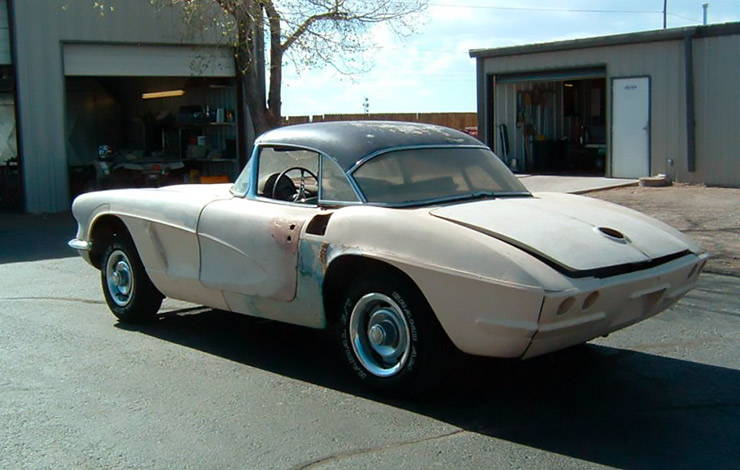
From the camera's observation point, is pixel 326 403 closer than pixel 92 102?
Yes

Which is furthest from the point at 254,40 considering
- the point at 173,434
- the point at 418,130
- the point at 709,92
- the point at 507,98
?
the point at 173,434

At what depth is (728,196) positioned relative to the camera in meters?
16.2

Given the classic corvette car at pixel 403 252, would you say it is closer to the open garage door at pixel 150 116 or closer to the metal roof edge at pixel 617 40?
the open garage door at pixel 150 116

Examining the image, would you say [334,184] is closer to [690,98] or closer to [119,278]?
[119,278]

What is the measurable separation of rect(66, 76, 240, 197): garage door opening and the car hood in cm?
1476

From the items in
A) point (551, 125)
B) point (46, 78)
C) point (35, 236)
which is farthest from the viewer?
point (551, 125)

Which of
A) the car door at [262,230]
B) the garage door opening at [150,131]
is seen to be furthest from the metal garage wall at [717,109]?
the car door at [262,230]

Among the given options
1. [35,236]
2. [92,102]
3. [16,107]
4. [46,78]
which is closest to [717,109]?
[35,236]

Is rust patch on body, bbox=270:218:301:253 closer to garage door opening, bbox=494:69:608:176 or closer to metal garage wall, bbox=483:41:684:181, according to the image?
metal garage wall, bbox=483:41:684:181

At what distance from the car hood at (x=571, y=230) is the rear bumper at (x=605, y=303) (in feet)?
0.33

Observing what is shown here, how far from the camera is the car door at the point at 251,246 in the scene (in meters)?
5.62

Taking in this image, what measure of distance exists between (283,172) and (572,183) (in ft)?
45.8

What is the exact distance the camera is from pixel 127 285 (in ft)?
23.6

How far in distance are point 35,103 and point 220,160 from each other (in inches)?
188
